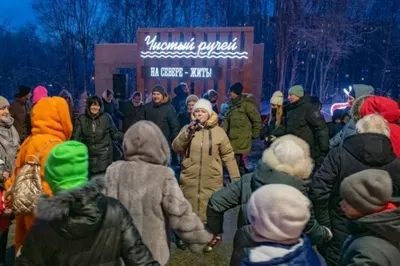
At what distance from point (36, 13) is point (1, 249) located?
82.0 feet

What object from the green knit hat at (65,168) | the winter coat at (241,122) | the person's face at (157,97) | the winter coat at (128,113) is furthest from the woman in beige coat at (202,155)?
the winter coat at (128,113)

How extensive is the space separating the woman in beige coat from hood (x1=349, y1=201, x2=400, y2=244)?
2689 mm

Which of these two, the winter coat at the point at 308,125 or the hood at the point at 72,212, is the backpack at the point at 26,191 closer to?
the hood at the point at 72,212

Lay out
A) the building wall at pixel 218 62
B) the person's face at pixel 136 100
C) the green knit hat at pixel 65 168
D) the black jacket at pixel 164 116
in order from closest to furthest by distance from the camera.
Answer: the green knit hat at pixel 65 168
the black jacket at pixel 164 116
the person's face at pixel 136 100
the building wall at pixel 218 62

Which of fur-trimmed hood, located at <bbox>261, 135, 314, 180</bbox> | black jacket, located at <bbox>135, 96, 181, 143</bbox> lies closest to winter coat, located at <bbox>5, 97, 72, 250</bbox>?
fur-trimmed hood, located at <bbox>261, 135, 314, 180</bbox>

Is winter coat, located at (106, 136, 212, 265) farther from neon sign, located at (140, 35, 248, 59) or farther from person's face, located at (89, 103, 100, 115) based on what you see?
neon sign, located at (140, 35, 248, 59)

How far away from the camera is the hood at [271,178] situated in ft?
8.68

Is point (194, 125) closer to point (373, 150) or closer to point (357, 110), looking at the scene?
point (357, 110)

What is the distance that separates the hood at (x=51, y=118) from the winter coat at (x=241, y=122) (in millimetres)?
3912

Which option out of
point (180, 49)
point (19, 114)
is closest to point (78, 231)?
point (19, 114)

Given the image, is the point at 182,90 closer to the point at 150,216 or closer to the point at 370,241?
the point at 150,216

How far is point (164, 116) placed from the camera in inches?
272

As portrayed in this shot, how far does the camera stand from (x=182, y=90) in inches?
404

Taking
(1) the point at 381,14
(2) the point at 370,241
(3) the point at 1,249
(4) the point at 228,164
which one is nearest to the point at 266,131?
(4) the point at 228,164
